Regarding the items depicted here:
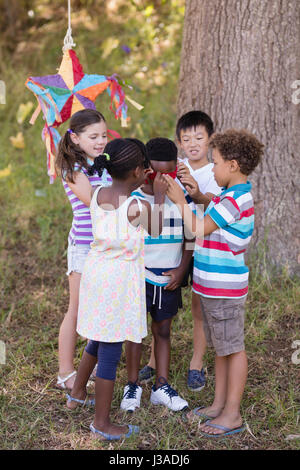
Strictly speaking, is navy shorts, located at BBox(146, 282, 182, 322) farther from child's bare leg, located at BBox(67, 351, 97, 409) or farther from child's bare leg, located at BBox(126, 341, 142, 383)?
child's bare leg, located at BBox(67, 351, 97, 409)

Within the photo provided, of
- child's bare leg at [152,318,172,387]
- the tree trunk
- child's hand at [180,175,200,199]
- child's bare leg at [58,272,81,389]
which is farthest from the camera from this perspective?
the tree trunk

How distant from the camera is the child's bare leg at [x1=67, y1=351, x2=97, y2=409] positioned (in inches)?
112

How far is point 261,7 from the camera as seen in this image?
3.80 m

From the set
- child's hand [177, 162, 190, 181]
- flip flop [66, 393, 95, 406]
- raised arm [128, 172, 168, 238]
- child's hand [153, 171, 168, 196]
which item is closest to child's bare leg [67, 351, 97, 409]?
flip flop [66, 393, 95, 406]

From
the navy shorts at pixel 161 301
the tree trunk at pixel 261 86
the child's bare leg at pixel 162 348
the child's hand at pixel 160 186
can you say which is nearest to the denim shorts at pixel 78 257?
the navy shorts at pixel 161 301

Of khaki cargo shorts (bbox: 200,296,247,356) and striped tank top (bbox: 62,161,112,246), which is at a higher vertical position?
striped tank top (bbox: 62,161,112,246)

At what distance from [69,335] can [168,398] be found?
2.15ft

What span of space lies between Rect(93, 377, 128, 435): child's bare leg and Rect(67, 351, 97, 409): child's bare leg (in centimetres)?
23

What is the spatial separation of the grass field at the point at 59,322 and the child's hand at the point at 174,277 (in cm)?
61

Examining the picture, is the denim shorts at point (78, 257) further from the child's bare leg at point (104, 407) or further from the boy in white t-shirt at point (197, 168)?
the child's bare leg at point (104, 407)

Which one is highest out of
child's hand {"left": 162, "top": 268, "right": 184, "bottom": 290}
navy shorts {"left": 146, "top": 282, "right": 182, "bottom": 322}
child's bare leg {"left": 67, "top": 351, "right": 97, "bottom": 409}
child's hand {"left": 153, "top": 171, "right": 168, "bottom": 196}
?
child's hand {"left": 153, "top": 171, "right": 168, "bottom": 196}

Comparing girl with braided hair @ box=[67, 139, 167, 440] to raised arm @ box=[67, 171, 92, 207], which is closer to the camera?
girl with braided hair @ box=[67, 139, 167, 440]

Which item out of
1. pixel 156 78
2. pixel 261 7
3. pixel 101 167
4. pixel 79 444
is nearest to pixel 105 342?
pixel 79 444

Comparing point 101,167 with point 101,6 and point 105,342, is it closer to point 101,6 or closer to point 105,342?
point 105,342
